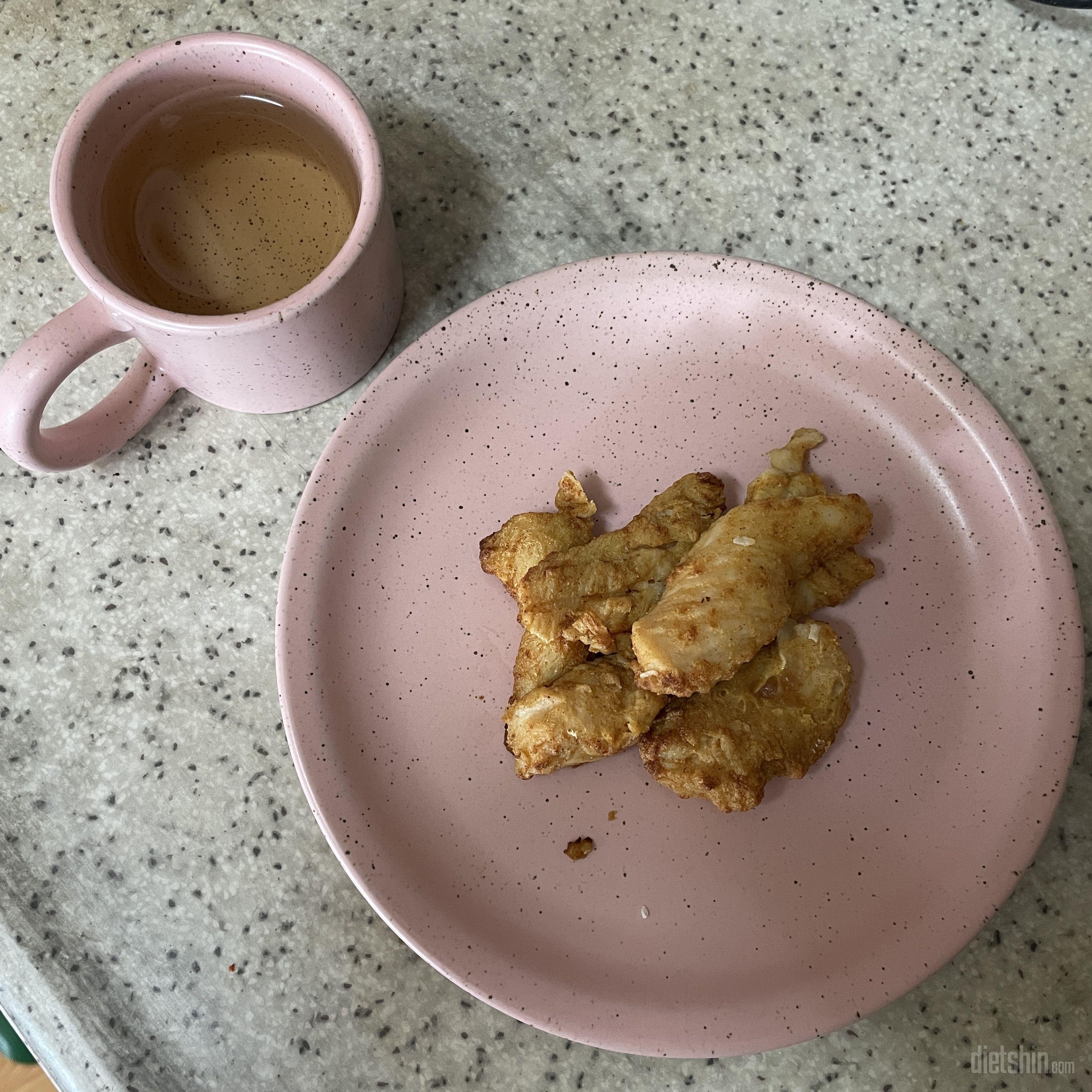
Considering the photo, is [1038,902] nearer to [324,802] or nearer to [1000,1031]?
[1000,1031]

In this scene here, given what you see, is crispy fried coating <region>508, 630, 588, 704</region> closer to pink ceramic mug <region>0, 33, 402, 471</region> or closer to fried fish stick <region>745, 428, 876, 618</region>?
fried fish stick <region>745, 428, 876, 618</region>

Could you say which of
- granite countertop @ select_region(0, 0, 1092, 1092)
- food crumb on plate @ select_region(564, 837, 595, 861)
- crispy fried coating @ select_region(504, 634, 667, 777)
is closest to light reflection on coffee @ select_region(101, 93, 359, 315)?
granite countertop @ select_region(0, 0, 1092, 1092)

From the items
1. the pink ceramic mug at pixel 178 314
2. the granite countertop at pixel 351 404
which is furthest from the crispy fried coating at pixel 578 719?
the pink ceramic mug at pixel 178 314

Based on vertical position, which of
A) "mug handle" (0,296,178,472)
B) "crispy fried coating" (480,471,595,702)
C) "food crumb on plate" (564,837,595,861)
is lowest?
"food crumb on plate" (564,837,595,861)

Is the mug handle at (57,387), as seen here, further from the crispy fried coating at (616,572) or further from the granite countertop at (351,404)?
the crispy fried coating at (616,572)

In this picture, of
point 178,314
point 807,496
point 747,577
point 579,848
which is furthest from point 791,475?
point 178,314
